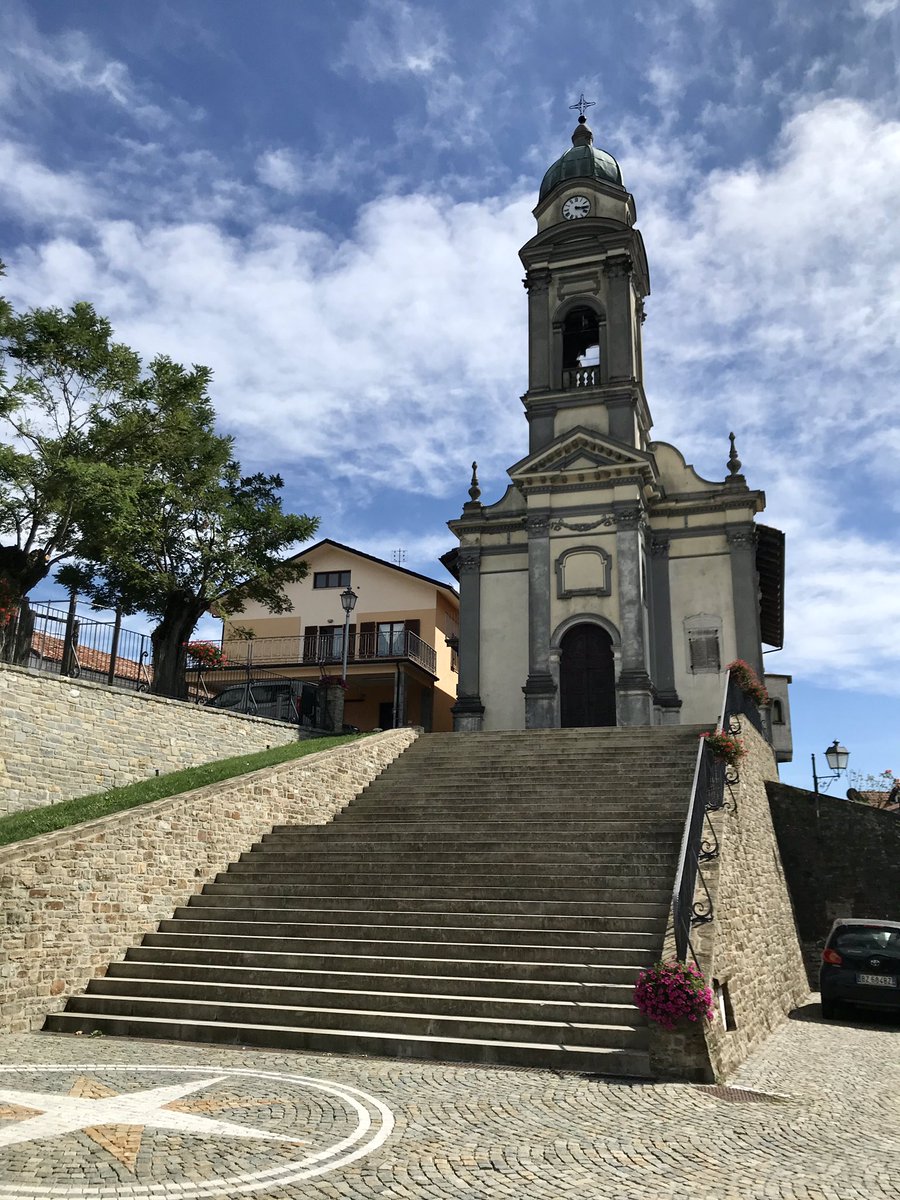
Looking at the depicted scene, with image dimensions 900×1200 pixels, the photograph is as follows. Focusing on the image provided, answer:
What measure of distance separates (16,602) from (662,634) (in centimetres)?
1495

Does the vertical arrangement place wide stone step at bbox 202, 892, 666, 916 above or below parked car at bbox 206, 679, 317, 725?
below

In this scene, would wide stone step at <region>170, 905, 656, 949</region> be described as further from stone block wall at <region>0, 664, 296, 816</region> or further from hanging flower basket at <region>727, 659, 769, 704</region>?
hanging flower basket at <region>727, 659, 769, 704</region>

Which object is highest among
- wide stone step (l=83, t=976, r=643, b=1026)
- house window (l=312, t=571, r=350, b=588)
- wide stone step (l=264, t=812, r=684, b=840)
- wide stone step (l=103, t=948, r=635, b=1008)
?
house window (l=312, t=571, r=350, b=588)

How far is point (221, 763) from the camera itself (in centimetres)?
1652

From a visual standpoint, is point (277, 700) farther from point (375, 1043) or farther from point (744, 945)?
point (375, 1043)

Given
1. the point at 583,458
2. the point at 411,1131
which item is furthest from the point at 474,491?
the point at 411,1131

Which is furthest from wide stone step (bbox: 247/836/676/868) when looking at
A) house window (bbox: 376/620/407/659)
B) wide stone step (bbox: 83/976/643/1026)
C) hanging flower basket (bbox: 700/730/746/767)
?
house window (bbox: 376/620/407/659)

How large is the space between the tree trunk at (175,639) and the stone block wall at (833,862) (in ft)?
43.9

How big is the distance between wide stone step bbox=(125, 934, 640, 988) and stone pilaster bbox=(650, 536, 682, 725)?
14239 mm

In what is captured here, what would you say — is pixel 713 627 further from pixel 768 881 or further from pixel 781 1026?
pixel 781 1026

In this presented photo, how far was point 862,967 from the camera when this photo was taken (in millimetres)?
11555

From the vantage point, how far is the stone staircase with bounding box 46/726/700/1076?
8.31 metres

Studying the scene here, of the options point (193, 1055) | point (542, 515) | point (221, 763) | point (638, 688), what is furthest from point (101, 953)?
point (542, 515)

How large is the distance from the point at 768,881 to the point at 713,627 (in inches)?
358
